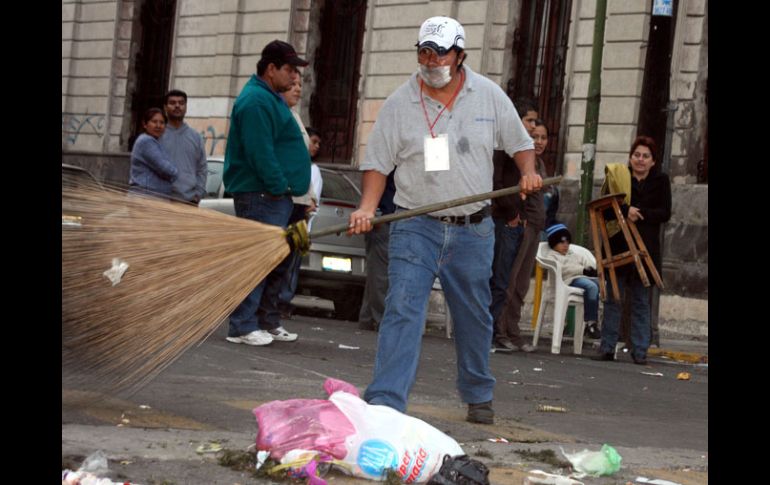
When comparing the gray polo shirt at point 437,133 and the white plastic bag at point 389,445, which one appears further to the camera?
the gray polo shirt at point 437,133

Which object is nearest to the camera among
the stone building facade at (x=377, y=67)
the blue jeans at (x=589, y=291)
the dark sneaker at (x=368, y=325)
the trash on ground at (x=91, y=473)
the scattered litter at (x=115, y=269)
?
the trash on ground at (x=91, y=473)

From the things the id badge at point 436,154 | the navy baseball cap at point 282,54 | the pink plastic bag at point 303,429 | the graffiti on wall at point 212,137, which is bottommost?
the pink plastic bag at point 303,429

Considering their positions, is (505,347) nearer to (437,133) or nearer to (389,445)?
(437,133)

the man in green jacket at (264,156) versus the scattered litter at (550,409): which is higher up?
the man in green jacket at (264,156)

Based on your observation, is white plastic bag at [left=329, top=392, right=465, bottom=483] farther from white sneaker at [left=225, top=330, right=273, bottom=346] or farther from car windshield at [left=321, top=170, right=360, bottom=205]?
car windshield at [left=321, top=170, right=360, bottom=205]

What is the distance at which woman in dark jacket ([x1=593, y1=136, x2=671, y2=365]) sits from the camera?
38.0ft

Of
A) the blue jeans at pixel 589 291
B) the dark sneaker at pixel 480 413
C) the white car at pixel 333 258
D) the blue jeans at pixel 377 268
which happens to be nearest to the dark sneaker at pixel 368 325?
the blue jeans at pixel 377 268

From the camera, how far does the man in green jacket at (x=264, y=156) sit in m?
9.20

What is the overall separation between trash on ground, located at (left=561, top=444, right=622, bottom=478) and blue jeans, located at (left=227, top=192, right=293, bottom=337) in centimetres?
356

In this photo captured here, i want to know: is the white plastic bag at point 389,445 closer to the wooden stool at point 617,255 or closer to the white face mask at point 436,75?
the white face mask at point 436,75

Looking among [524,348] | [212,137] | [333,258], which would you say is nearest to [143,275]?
[524,348]

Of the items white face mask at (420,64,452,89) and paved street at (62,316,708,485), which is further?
white face mask at (420,64,452,89)

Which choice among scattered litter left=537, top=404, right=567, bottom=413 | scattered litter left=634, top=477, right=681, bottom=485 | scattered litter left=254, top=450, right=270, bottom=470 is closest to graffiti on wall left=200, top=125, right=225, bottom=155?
scattered litter left=537, top=404, right=567, bottom=413
